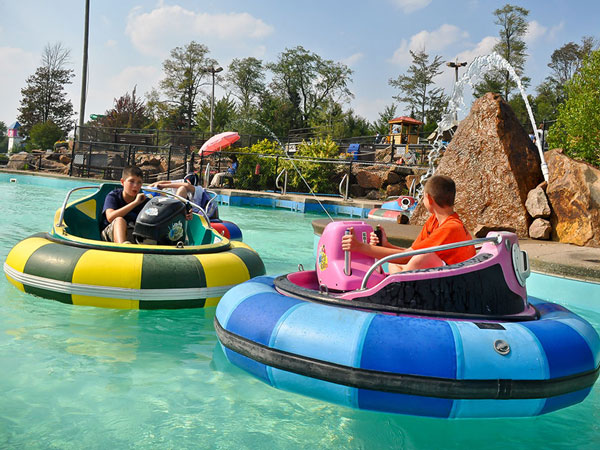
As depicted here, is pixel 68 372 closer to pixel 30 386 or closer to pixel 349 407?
pixel 30 386

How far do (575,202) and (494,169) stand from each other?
1219mm

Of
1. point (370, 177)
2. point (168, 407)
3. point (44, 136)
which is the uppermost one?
point (44, 136)

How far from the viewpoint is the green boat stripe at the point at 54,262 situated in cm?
458

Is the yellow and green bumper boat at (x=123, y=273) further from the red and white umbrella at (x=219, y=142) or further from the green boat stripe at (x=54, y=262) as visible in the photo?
the red and white umbrella at (x=219, y=142)

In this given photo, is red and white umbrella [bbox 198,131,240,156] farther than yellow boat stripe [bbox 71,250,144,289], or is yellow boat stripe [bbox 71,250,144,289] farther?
red and white umbrella [bbox 198,131,240,156]

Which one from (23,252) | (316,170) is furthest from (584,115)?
(316,170)

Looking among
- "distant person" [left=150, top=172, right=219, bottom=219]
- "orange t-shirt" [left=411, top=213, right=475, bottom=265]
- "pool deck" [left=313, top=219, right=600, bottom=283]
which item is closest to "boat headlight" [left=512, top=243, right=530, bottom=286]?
"orange t-shirt" [left=411, top=213, right=475, bottom=265]

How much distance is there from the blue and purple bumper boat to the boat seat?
308cm

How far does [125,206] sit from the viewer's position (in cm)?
540

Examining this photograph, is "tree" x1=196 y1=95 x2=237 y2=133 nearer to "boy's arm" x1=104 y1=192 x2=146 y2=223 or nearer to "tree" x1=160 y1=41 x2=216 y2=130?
"tree" x1=160 y1=41 x2=216 y2=130

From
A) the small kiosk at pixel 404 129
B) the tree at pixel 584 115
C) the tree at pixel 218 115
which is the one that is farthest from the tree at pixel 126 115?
the tree at pixel 584 115

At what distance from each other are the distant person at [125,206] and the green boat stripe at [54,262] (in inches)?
23.0

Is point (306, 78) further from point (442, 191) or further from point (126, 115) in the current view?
point (442, 191)

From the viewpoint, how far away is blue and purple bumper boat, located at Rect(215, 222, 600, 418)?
274 cm
